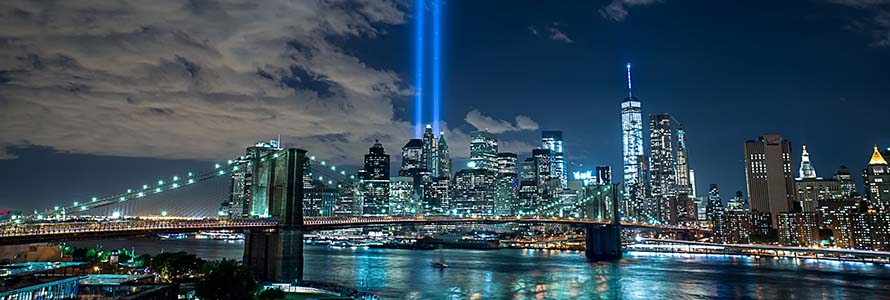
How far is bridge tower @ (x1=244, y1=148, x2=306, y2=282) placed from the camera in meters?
→ 48.8

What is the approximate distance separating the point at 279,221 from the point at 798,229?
13801 centimetres

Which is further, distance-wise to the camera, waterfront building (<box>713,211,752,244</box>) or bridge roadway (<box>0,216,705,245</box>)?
waterfront building (<box>713,211,752,244</box>)

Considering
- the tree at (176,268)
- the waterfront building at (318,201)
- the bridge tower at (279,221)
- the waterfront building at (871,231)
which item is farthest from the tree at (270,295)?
the waterfront building at (318,201)

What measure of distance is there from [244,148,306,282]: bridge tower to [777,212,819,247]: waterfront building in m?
134

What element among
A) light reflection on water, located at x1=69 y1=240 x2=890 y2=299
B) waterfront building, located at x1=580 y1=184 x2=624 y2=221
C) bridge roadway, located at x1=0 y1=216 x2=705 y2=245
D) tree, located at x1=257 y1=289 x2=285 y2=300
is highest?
waterfront building, located at x1=580 y1=184 x2=624 y2=221

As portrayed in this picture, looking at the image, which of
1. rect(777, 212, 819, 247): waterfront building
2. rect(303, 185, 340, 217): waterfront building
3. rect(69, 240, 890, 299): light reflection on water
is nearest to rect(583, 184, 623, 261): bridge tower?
rect(69, 240, 890, 299): light reflection on water

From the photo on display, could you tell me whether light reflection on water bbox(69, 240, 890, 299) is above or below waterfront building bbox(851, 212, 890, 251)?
below

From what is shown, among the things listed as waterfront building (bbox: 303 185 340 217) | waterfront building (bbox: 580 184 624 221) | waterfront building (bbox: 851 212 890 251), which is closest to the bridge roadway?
waterfront building (bbox: 580 184 624 221)

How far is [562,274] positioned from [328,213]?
121 meters

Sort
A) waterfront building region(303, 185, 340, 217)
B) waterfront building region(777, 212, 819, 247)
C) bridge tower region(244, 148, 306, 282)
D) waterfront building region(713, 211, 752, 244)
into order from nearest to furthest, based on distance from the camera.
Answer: bridge tower region(244, 148, 306, 282) → waterfront building region(777, 212, 819, 247) → waterfront building region(713, 211, 752, 244) → waterfront building region(303, 185, 340, 217)

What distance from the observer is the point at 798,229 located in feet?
469

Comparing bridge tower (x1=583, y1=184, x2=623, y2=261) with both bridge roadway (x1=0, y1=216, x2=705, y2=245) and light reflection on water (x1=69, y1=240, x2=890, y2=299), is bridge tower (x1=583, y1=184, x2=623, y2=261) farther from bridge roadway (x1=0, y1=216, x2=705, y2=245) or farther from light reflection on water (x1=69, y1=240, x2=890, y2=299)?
bridge roadway (x1=0, y1=216, x2=705, y2=245)

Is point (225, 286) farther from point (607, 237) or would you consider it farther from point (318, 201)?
point (318, 201)

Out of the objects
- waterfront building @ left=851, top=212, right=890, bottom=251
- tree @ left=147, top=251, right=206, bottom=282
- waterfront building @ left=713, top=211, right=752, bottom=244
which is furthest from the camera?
waterfront building @ left=713, top=211, right=752, bottom=244
